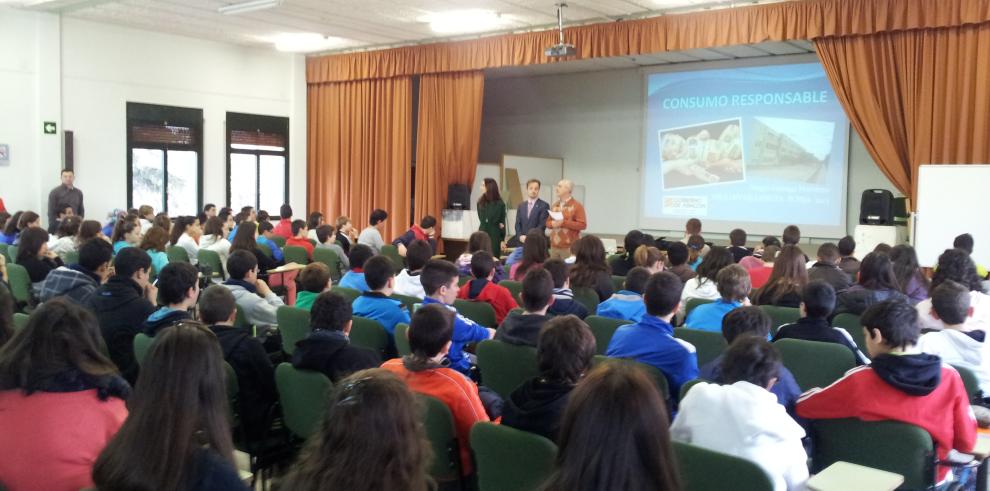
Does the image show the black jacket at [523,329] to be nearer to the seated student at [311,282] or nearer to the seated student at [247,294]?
the seated student at [311,282]

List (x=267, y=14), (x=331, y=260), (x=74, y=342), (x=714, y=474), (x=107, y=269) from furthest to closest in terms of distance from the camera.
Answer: (x=267, y=14) → (x=331, y=260) → (x=107, y=269) → (x=74, y=342) → (x=714, y=474)

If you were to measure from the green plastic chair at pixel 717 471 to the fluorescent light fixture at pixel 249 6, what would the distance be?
26.2 feet

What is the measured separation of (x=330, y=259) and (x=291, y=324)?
3.55 m

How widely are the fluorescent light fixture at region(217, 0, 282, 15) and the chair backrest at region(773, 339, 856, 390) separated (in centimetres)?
717

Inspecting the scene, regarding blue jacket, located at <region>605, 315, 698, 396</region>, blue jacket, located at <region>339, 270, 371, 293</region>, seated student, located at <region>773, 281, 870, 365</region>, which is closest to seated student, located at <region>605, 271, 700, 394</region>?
blue jacket, located at <region>605, 315, 698, 396</region>

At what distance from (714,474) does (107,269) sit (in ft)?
13.2

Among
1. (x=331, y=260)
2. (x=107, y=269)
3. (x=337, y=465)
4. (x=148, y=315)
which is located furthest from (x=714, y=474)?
(x=331, y=260)

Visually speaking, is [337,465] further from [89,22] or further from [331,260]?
[89,22]

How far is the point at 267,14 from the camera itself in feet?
32.4

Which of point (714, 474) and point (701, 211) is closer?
point (714, 474)

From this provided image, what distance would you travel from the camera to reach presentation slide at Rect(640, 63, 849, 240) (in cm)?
975

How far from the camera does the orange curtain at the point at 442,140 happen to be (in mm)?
11469

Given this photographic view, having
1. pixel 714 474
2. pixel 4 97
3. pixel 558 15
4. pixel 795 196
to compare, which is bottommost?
pixel 714 474

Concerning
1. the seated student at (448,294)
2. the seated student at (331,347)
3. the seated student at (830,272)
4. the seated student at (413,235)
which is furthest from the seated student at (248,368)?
the seated student at (413,235)
